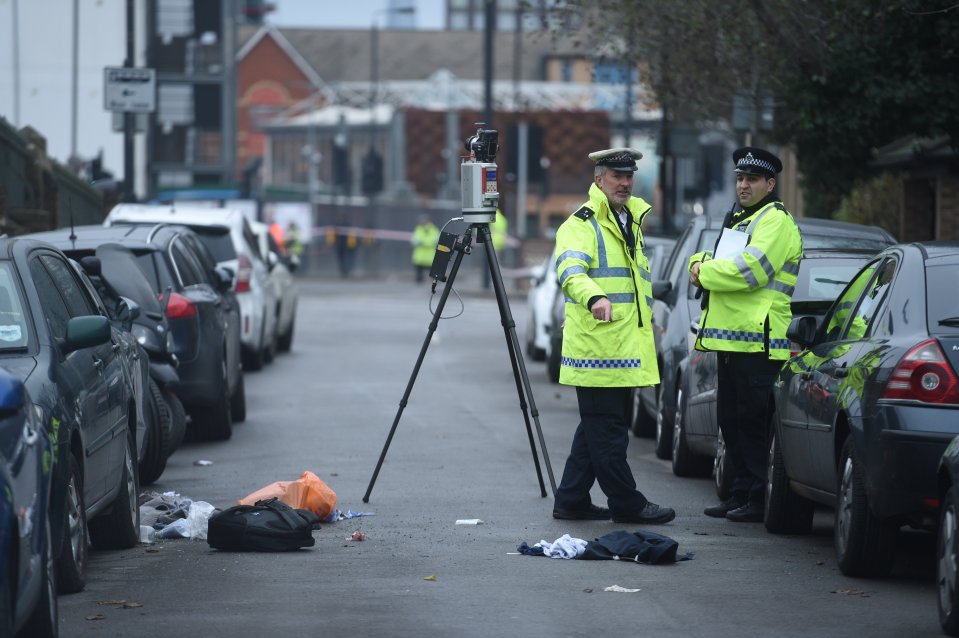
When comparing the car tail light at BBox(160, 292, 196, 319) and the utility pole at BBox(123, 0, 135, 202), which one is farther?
the utility pole at BBox(123, 0, 135, 202)

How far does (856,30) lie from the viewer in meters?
17.8

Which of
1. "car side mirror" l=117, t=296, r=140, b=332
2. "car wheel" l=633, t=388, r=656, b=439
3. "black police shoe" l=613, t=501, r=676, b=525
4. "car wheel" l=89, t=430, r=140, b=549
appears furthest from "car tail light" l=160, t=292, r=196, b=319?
"black police shoe" l=613, t=501, r=676, b=525

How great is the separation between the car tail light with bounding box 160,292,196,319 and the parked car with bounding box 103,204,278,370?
484cm

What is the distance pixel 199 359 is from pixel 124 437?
453 cm

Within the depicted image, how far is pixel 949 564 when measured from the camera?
705 cm

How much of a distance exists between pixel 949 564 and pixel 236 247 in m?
13.6

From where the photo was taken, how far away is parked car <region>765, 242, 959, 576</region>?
7758 millimetres

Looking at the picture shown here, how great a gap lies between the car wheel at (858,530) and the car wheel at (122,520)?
3.35 m

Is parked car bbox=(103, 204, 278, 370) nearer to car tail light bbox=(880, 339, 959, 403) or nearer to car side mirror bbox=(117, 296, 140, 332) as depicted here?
car side mirror bbox=(117, 296, 140, 332)

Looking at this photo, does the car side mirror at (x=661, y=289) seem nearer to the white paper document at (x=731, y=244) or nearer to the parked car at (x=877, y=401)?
the white paper document at (x=731, y=244)

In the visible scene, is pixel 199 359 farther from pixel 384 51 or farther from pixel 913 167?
pixel 384 51

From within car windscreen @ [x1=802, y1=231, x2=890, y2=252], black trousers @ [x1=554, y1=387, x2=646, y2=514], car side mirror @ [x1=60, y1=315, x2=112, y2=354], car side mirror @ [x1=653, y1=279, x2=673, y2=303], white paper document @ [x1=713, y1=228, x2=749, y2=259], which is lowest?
black trousers @ [x1=554, y1=387, x2=646, y2=514]

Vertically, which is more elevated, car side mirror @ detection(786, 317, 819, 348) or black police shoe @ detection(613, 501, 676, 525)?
car side mirror @ detection(786, 317, 819, 348)

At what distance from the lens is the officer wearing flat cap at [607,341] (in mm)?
10039
